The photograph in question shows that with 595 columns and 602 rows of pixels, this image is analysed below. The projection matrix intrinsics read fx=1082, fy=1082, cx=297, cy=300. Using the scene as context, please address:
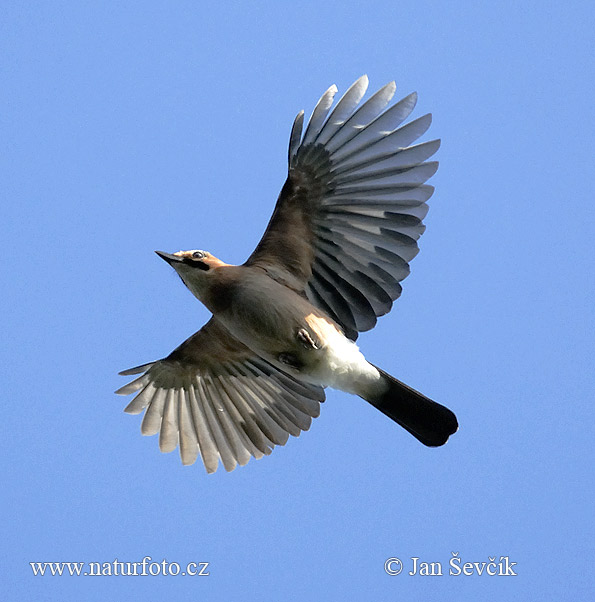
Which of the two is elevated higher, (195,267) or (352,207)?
(352,207)

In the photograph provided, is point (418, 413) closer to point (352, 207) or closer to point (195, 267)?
point (352, 207)

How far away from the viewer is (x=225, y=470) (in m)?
9.27

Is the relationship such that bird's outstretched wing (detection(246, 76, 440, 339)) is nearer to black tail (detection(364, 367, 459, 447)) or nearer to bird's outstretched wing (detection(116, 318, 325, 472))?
black tail (detection(364, 367, 459, 447))

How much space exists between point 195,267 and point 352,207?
1.30 metres

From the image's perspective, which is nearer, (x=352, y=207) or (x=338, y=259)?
(x=352, y=207)

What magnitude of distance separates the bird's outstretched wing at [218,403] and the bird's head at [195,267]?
85cm

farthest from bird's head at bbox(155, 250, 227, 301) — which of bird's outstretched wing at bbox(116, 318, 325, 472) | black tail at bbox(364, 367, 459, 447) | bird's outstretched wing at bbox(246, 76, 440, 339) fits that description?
black tail at bbox(364, 367, 459, 447)

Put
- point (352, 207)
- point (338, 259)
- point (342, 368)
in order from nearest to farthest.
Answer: point (342, 368)
point (352, 207)
point (338, 259)

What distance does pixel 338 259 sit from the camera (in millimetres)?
8508

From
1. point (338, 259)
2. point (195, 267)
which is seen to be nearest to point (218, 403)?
point (195, 267)

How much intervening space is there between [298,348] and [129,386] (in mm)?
1931

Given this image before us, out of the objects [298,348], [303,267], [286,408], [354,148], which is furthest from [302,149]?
[286,408]

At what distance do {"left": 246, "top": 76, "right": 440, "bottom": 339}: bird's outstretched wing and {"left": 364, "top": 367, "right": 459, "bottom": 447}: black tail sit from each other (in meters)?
0.56

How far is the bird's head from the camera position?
831 cm
